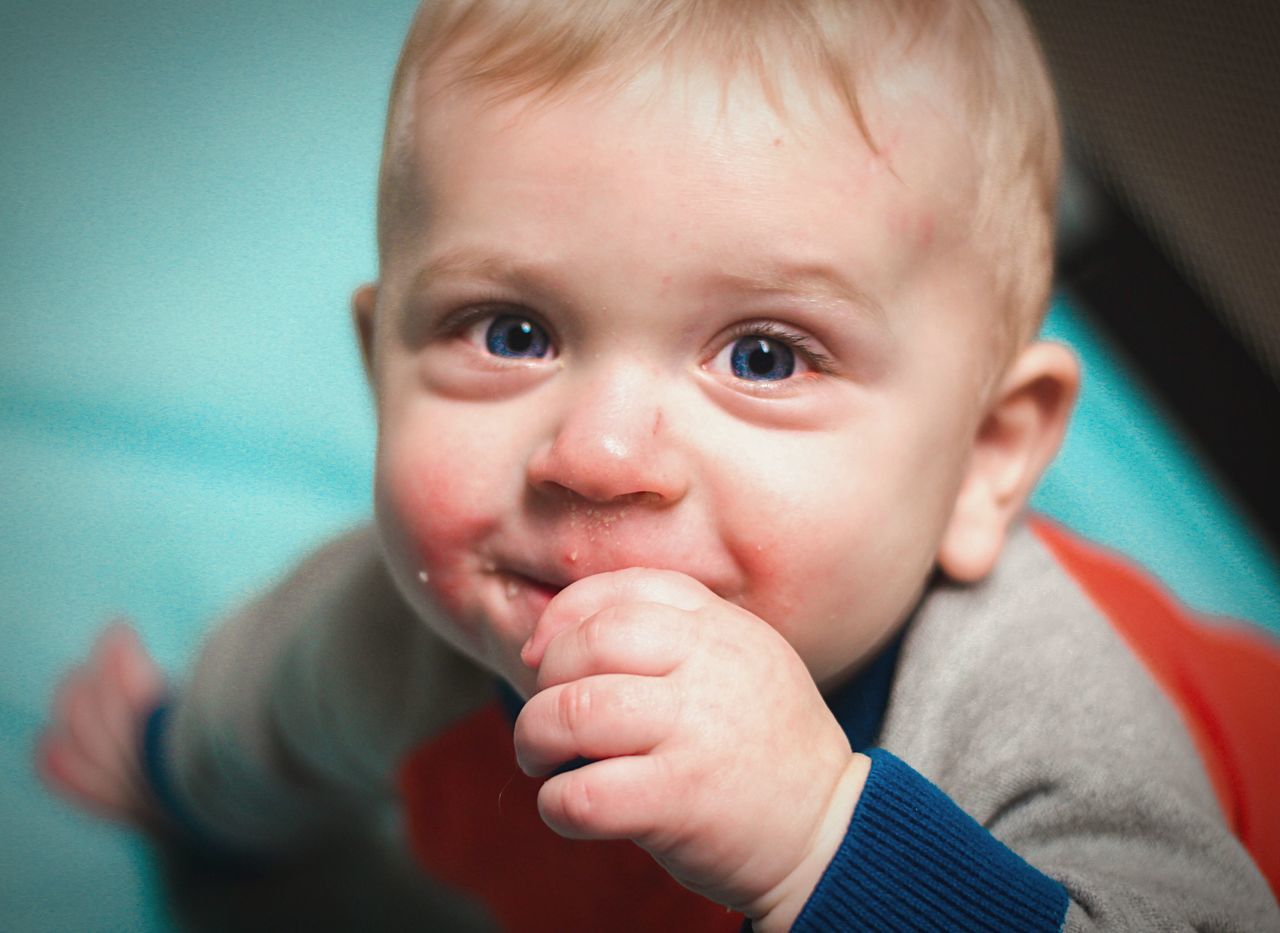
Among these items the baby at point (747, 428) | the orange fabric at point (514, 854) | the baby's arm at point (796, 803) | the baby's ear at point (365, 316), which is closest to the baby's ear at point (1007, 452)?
the baby at point (747, 428)

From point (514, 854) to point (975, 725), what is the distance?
0.30 meters

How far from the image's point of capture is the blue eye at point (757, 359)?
55 cm

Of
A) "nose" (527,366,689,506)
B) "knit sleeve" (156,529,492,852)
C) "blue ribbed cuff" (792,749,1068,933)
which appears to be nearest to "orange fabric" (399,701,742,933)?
"knit sleeve" (156,529,492,852)

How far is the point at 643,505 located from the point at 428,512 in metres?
0.10

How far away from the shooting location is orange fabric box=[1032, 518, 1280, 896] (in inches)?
32.9

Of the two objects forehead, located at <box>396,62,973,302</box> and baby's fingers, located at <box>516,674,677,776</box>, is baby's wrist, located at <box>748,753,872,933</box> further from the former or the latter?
forehead, located at <box>396,62,973,302</box>

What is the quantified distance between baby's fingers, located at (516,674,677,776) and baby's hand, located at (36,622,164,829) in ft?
2.16

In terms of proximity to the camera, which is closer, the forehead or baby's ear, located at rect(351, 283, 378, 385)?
the forehead

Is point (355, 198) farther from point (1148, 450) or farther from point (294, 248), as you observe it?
point (1148, 450)

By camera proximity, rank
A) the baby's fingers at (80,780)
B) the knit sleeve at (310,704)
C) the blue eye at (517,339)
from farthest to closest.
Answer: the baby's fingers at (80,780)
the knit sleeve at (310,704)
the blue eye at (517,339)

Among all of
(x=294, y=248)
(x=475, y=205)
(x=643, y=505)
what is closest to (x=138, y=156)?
(x=294, y=248)

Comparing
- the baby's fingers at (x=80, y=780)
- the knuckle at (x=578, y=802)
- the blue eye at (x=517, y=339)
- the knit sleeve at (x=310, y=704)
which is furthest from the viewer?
the baby's fingers at (x=80, y=780)

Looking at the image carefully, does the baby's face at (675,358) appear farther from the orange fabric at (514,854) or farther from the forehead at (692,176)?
the orange fabric at (514,854)

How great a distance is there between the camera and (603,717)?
0.45 m
